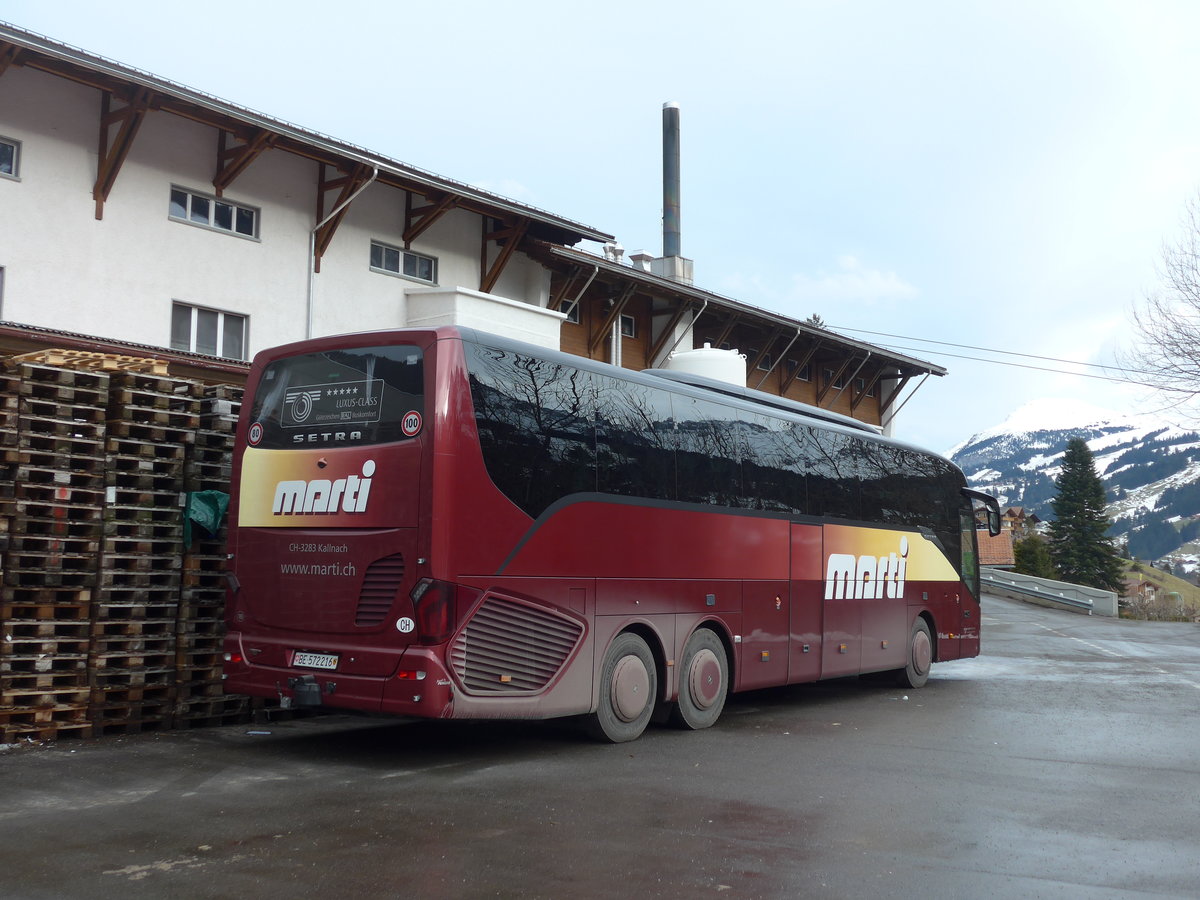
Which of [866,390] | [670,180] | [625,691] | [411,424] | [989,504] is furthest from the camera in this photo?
[866,390]

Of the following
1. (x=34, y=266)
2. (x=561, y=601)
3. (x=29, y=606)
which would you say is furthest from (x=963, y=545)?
(x=34, y=266)

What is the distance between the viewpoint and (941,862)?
21.4 feet

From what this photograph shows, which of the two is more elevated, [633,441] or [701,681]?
[633,441]

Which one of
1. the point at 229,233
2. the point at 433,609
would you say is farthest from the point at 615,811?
the point at 229,233

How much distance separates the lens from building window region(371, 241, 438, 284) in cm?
2438

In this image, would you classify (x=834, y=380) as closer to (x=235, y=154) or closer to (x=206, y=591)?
(x=235, y=154)

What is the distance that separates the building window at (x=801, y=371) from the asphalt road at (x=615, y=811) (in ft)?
83.3

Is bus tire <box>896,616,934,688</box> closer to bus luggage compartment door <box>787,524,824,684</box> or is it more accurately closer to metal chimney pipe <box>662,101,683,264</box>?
bus luggage compartment door <box>787,524,824,684</box>

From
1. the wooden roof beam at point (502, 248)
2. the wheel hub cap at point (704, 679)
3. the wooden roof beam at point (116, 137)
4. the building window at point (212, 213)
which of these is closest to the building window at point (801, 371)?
the wooden roof beam at point (502, 248)

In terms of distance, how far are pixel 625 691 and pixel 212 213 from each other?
46.7ft

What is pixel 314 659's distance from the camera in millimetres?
9609

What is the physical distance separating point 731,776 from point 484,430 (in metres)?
3.23

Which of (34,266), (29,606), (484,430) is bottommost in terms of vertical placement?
(29,606)

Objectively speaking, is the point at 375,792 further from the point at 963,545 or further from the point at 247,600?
the point at 963,545
